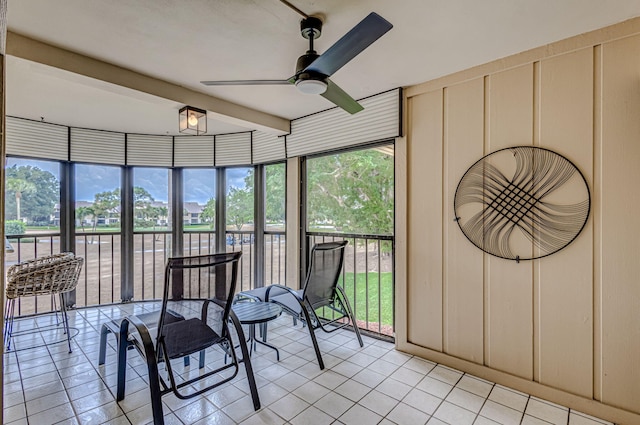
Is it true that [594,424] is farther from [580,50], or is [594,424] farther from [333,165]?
[333,165]

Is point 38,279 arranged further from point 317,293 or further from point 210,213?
point 317,293

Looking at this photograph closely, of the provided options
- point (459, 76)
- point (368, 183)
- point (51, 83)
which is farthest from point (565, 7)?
point (51, 83)

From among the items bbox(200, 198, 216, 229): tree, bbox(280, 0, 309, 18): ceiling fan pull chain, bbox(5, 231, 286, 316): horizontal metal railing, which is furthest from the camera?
bbox(200, 198, 216, 229): tree

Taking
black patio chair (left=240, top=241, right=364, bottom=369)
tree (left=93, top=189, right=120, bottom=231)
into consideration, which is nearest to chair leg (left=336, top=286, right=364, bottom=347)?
black patio chair (left=240, top=241, right=364, bottom=369)

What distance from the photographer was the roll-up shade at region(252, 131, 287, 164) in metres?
4.01

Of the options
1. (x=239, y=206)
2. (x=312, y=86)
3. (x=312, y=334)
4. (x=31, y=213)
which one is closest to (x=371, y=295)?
(x=312, y=334)

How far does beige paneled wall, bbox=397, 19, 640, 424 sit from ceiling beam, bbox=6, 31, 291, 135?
5.89 feet

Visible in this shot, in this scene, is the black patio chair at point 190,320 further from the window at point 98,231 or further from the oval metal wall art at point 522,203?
the window at point 98,231

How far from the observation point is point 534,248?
2242mm

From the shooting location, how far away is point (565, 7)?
1751mm

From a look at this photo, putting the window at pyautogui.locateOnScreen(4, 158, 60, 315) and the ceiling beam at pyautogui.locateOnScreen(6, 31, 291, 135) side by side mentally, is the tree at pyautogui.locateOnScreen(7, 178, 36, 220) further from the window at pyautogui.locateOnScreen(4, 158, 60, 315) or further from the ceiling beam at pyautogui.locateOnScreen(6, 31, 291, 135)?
the ceiling beam at pyautogui.locateOnScreen(6, 31, 291, 135)

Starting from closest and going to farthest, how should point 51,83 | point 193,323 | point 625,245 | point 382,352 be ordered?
point 625,245, point 193,323, point 51,83, point 382,352

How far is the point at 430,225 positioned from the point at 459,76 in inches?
50.9

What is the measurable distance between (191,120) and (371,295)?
109 inches
